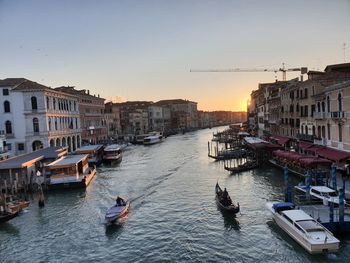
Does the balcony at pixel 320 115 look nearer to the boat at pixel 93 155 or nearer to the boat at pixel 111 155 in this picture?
the boat at pixel 93 155

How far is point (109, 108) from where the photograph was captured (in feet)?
300

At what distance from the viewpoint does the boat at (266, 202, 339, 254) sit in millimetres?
15711

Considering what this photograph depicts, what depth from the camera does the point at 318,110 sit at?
3481 centimetres

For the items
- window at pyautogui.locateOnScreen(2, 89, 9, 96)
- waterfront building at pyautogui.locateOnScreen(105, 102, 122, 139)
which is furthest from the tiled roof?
waterfront building at pyautogui.locateOnScreen(105, 102, 122, 139)

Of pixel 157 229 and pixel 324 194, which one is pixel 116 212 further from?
pixel 324 194

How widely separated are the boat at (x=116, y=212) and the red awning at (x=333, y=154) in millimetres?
16339

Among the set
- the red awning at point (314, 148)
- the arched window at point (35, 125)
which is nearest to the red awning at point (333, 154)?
the red awning at point (314, 148)

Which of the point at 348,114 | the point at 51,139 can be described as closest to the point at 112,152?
the point at 51,139

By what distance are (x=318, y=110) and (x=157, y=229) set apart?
22.2m

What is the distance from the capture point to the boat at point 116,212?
69.1 ft

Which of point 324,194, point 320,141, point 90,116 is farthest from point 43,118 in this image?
point 324,194

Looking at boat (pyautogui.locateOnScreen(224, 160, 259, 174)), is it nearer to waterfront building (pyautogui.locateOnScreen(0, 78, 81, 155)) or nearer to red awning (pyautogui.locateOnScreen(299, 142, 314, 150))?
red awning (pyautogui.locateOnScreen(299, 142, 314, 150))

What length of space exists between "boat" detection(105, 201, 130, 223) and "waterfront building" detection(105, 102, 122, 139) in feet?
212

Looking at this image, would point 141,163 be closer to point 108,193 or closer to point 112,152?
point 112,152
